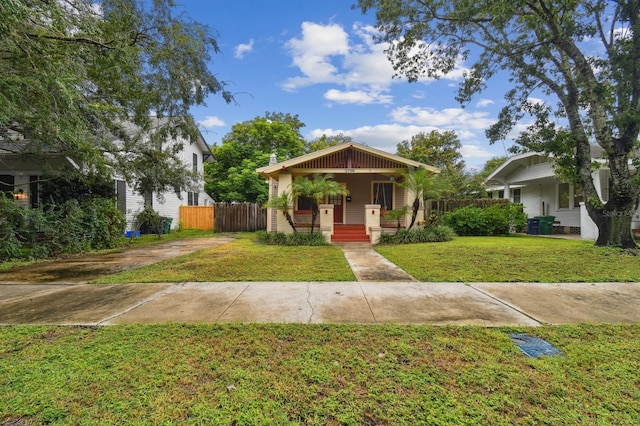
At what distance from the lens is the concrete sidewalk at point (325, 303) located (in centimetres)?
382

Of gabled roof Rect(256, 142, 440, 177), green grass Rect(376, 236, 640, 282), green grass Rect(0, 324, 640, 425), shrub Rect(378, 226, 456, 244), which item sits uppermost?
gabled roof Rect(256, 142, 440, 177)

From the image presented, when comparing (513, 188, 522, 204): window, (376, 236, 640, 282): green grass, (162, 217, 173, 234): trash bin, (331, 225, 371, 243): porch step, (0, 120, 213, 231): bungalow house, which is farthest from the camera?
(513, 188, 522, 204): window

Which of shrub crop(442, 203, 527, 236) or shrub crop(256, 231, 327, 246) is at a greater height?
shrub crop(442, 203, 527, 236)

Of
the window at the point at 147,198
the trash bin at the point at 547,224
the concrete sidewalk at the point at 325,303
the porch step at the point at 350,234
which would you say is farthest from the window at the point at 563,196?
the window at the point at 147,198

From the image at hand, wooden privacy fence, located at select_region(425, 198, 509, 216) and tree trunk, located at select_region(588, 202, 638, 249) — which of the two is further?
wooden privacy fence, located at select_region(425, 198, 509, 216)

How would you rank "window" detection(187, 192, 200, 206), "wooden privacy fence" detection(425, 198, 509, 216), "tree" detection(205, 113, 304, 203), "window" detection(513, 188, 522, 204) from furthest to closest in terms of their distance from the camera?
"tree" detection(205, 113, 304, 203) → "window" detection(187, 192, 200, 206) → "window" detection(513, 188, 522, 204) → "wooden privacy fence" detection(425, 198, 509, 216)

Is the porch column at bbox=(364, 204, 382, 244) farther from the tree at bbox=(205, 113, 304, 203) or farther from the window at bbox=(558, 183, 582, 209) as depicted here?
the tree at bbox=(205, 113, 304, 203)

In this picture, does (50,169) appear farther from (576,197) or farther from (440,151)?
(440,151)

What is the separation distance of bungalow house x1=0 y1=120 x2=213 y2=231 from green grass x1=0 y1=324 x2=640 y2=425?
9.09 m

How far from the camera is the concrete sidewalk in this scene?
382 cm

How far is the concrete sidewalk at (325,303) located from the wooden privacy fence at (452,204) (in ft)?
36.4

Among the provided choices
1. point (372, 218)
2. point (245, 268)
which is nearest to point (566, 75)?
point (372, 218)

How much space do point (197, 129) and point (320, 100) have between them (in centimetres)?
1456

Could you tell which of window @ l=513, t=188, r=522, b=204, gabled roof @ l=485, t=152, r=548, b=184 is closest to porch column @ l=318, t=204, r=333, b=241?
gabled roof @ l=485, t=152, r=548, b=184
